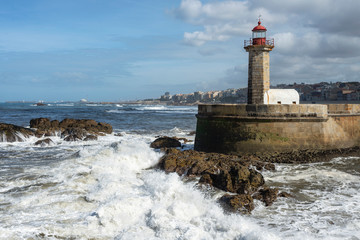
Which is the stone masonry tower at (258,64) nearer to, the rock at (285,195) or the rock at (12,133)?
the rock at (285,195)

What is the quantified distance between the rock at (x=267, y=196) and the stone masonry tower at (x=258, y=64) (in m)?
7.32

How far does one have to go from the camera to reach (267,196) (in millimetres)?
6840

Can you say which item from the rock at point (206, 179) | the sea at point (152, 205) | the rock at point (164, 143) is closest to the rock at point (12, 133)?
the sea at point (152, 205)

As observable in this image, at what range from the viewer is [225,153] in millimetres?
11336

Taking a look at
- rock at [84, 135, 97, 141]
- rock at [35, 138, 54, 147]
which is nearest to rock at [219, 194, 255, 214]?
rock at [35, 138, 54, 147]

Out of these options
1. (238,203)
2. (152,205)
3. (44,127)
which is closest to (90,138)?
(44,127)

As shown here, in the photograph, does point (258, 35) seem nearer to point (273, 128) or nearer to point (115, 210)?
point (273, 128)

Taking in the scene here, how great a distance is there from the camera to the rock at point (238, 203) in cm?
614

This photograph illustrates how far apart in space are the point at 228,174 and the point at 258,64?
24.0 ft

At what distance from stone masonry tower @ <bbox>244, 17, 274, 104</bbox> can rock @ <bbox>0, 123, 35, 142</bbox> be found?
436 inches

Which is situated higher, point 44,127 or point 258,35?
point 258,35

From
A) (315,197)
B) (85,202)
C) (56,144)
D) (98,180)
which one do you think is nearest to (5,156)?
(56,144)

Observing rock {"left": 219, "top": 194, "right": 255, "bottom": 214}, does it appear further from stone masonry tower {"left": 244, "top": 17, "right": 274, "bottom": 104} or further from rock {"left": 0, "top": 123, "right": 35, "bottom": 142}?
rock {"left": 0, "top": 123, "right": 35, "bottom": 142}

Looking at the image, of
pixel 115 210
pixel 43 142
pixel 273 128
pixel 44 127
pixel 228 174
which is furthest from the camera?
pixel 44 127
